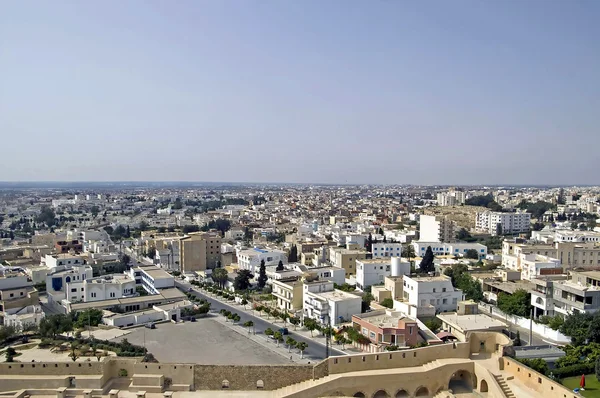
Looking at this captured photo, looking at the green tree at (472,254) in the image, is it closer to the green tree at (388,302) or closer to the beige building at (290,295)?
the green tree at (388,302)

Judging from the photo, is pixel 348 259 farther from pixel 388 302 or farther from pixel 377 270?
pixel 388 302

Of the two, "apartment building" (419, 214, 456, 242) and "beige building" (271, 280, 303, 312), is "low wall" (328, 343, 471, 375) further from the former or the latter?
"apartment building" (419, 214, 456, 242)

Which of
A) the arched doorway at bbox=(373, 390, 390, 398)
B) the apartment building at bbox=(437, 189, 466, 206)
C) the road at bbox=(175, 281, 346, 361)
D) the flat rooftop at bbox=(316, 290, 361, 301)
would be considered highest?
the apartment building at bbox=(437, 189, 466, 206)

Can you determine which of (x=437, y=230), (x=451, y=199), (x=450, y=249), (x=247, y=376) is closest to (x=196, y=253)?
(x=450, y=249)

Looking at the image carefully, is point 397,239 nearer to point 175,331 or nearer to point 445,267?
point 445,267

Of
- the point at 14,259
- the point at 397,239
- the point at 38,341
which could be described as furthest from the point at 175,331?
the point at 397,239

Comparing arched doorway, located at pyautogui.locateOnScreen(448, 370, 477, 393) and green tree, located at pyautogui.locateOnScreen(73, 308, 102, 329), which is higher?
arched doorway, located at pyautogui.locateOnScreen(448, 370, 477, 393)

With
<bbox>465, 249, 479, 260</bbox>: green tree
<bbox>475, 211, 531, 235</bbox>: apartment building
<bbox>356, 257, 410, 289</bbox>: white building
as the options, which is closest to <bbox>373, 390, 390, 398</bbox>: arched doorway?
<bbox>356, 257, 410, 289</bbox>: white building
